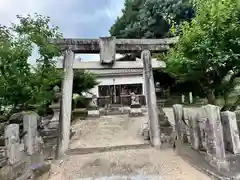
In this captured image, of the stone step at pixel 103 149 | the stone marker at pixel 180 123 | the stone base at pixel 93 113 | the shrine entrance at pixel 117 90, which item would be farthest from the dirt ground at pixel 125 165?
the shrine entrance at pixel 117 90

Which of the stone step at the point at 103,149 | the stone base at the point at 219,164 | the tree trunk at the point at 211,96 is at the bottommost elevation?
the stone step at the point at 103,149

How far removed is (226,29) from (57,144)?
180 inches

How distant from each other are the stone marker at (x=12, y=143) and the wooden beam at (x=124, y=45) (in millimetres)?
2921

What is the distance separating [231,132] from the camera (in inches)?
133

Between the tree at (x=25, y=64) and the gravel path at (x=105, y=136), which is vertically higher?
the tree at (x=25, y=64)

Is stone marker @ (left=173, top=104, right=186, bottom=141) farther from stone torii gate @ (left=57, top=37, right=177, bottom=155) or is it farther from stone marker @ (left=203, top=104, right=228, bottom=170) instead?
stone marker @ (left=203, top=104, right=228, bottom=170)

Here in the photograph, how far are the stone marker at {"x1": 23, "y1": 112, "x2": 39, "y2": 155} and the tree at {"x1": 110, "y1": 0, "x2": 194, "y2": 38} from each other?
8910mm

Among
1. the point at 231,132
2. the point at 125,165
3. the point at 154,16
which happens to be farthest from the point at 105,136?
the point at 154,16

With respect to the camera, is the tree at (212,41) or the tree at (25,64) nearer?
the tree at (25,64)

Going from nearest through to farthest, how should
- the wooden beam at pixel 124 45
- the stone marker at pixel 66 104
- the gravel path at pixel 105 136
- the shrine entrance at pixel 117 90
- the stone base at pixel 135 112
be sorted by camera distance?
the stone marker at pixel 66 104
the wooden beam at pixel 124 45
the gravel path at pixel 105 136
the stone base at pixel 135 112
the shrine entrance at pixel 117 90

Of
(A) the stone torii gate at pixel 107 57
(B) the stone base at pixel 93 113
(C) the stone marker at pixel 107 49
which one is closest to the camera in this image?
(A) the stone torii gate at pixel 107 57

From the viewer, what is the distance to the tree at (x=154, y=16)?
483 inches

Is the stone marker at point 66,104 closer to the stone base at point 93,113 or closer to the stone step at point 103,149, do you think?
the stone step at point 103,149

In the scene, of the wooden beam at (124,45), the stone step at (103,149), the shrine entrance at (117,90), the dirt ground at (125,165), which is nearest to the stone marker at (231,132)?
the dirt ground at (125,165)
